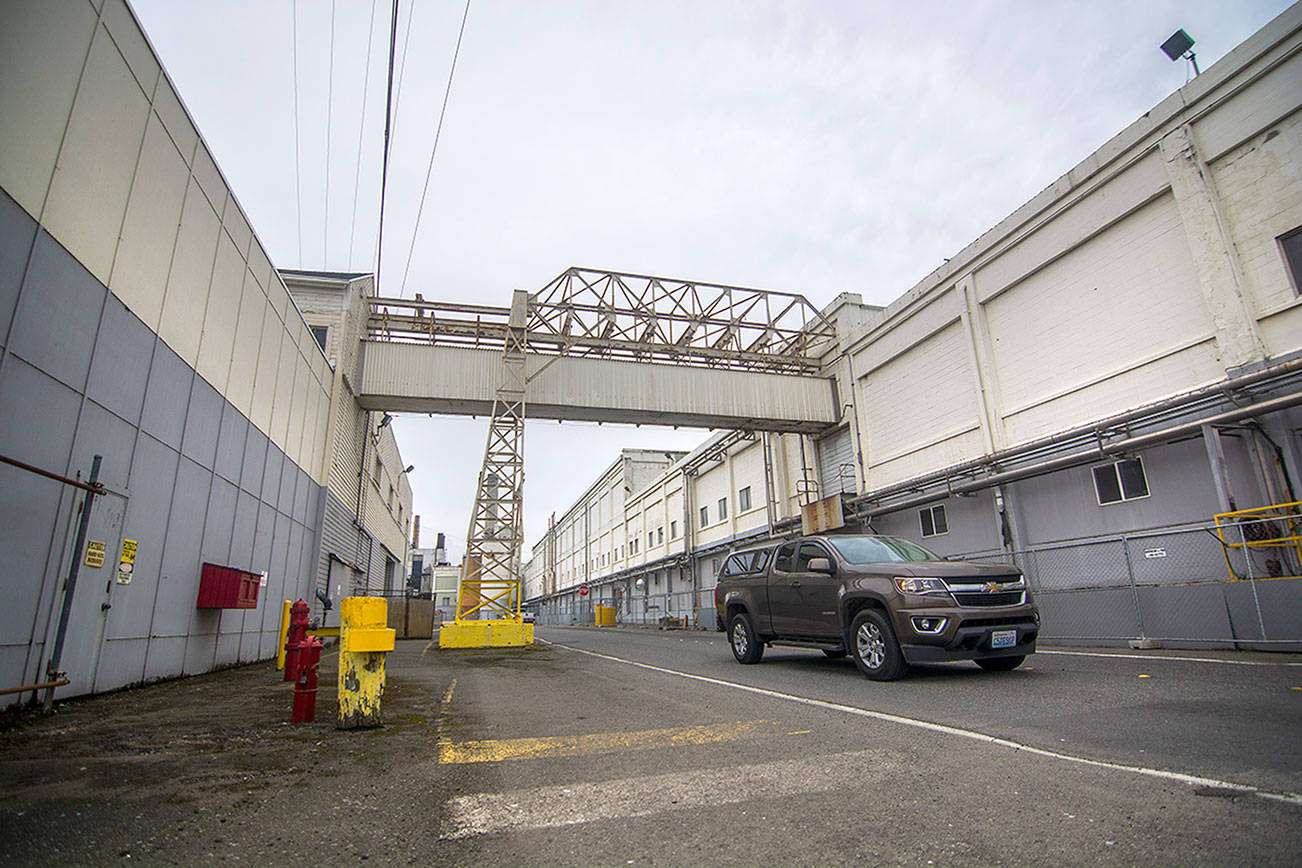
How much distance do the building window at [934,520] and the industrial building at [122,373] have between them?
56.9ft

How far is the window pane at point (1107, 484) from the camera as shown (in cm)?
1422

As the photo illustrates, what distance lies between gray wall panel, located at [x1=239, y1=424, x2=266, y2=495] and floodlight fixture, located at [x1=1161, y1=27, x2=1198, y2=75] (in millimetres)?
20236

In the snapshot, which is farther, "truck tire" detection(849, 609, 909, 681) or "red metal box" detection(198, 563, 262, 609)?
"red metal box" detection(198, 563, 262, 609)

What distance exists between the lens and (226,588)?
34.4 ft

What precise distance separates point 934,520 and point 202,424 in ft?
60.1

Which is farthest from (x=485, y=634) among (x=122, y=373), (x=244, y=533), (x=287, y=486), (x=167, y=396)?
(x=122, y=373)

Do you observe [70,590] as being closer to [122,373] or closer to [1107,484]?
[122,373]

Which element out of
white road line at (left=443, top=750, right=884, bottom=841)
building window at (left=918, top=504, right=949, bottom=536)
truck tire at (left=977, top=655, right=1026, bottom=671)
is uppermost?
building window at (left=918, top=504, right=949, bottom=536)

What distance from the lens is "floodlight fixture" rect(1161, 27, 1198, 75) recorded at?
1394 cm

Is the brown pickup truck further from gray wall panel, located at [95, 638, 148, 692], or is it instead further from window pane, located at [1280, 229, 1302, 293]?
gray wall panel, located at [95, 638, 148, 692]

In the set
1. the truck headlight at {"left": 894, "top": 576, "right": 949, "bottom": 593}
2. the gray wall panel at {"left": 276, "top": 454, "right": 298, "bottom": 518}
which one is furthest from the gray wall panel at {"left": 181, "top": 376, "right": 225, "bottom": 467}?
the truck headlight at {"left": 894, "top": 576, "right": 949, "bottom": 593}

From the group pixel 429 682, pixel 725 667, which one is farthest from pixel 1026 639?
pixel 429 682

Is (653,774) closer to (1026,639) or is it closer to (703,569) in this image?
(1026,639)

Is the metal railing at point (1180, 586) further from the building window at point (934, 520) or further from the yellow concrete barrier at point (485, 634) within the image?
the yellow concrete barrier at point (485, 634)
